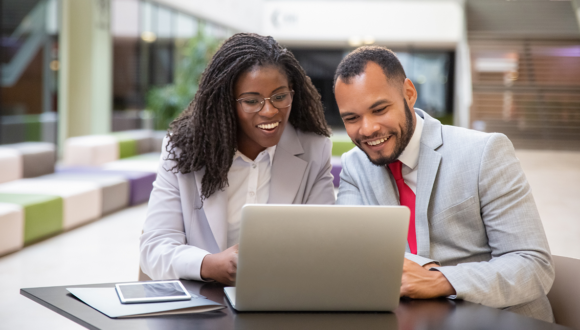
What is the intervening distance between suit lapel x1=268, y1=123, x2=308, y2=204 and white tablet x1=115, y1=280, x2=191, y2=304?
0.61 meters

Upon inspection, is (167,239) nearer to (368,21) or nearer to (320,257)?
(320,257)

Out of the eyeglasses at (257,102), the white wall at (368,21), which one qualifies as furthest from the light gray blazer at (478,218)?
the white wall at (368,21)

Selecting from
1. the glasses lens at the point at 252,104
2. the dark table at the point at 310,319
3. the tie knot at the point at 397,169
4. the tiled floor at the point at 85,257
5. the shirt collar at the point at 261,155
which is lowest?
the tiled floor at the point at 85,257

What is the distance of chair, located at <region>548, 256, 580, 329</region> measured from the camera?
167 cm

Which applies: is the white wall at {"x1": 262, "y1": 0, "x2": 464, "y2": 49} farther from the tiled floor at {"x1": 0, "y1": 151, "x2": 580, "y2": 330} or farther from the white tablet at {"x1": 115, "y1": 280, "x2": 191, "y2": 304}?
the white tablet at {"x1": 115, "y1": 280, "x2": 191, "y2": 304}

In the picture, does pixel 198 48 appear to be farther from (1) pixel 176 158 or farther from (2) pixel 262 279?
(2) pixel 262 279

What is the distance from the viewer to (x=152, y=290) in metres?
1.42

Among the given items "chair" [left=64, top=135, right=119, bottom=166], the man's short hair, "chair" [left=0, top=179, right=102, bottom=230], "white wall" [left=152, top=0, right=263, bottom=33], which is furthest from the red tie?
"white wall" [left=152, top=0, right=263, bottom=33]

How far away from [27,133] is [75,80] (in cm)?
164

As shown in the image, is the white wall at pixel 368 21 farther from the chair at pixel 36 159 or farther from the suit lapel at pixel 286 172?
the suit lapel at pixel 286 172

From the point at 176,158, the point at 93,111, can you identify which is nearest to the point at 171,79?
the point at 93,111

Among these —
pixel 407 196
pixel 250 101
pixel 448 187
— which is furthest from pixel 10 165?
pixel 448 187

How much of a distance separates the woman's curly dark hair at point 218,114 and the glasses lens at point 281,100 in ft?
0.34

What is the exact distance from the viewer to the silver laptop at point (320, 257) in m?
1.20
